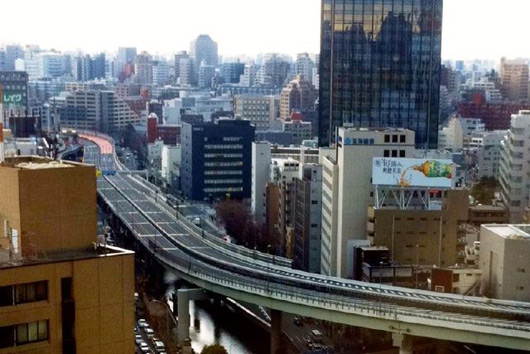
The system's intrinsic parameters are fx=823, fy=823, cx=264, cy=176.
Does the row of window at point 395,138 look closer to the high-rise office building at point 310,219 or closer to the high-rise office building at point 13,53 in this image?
the high-rise office building at point 310,219

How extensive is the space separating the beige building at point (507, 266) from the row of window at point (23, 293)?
14.4m

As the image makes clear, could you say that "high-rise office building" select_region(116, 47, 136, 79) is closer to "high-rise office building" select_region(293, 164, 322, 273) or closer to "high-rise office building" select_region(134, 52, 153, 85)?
"high-rise office building" select_region(134, 52, 153, 85)

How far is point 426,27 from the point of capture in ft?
117

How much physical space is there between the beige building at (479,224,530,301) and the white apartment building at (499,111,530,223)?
8672mm

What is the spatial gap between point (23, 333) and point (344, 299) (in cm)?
1281

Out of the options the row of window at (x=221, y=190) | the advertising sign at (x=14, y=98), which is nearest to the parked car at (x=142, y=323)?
the row of window at (x=221, y=190)

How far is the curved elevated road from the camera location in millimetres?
15852

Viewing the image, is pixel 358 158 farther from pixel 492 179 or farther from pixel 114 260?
pixel 114 260

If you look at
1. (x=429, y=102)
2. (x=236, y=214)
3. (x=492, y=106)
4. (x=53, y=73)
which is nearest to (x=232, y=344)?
(x=236, y=214)

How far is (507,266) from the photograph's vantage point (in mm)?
18188

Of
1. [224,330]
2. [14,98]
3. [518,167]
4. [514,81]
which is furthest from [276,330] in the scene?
[514,81]

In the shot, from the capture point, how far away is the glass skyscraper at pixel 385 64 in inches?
1398

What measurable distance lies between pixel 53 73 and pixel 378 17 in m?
73.1

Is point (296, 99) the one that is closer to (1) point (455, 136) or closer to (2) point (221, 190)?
(1) point (455, 136)
